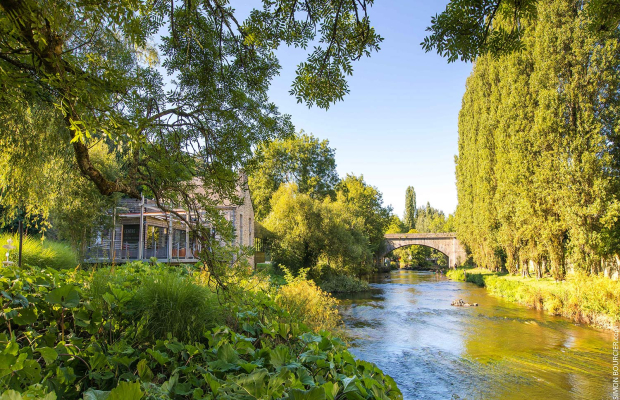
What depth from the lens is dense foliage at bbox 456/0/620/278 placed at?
14859 millimetres

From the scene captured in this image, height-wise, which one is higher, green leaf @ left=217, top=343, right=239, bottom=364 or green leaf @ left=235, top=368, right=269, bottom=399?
green leaf @ left=235, top=368, right=269, bottom=399

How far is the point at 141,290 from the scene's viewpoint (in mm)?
3480

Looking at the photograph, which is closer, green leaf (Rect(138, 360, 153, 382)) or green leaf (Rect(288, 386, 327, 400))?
green leaf (Rect(288, 386, 327, 400))

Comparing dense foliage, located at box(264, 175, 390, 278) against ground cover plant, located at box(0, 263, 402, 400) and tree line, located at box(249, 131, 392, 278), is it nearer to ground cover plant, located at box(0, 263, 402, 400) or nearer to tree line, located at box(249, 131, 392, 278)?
tree line, located at box(249, 131, 392, 278)

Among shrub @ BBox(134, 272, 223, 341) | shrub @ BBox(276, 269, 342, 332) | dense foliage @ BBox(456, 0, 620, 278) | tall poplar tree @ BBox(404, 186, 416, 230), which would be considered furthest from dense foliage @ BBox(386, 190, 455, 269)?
shrub @ BBox(134, 272, 223, 341)

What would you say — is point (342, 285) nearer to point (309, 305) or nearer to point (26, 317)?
point (309, 305)

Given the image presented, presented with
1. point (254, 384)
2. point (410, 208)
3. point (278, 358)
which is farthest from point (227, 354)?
point (410, 208)

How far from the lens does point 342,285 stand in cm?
2448

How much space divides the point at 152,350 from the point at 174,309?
804 mm

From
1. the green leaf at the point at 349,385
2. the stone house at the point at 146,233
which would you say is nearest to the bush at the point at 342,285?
the stone house at the point at 146,233

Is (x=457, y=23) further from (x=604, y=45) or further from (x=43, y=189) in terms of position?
(x=604, y=45)

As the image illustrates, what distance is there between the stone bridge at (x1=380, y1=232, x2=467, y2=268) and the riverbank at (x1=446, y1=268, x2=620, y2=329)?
77.8ft

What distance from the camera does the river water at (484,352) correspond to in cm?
793

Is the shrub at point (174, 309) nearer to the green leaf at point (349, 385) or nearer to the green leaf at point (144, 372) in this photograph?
the green leaf at point (144, 372)
